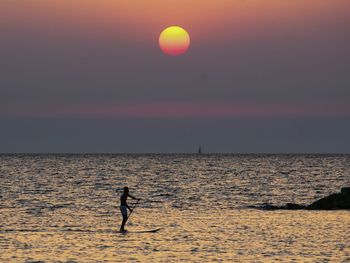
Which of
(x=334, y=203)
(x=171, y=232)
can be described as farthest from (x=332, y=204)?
(x=171, y=232)

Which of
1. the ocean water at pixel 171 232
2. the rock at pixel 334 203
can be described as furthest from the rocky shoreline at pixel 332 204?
the ocean water at pixel 171 232

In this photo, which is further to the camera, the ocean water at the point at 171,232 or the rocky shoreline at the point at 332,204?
the rocky shoreline at the point at 332,204

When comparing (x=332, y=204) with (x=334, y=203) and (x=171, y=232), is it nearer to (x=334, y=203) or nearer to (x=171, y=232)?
(x=334, y=203)

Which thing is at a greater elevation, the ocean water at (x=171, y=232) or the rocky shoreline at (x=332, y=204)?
the rocky shoreline at (x=332, y=204)

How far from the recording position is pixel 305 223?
1672 inches

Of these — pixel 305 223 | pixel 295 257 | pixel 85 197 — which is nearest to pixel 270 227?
pixel 305 223

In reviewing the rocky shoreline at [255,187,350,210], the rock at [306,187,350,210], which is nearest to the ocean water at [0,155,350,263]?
the rocky shoreline at [255,187,350,210]

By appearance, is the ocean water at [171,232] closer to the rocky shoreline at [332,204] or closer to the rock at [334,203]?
the rocky shoreline at [332,204]

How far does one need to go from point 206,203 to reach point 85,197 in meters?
14.0

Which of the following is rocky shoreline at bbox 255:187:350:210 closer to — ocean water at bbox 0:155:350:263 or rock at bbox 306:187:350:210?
rock at bbox 306:187:350:210

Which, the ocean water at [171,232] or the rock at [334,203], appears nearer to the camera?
the ocean water at [171,232]

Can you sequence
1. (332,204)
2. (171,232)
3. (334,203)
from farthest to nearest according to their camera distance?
(334,203) < (332,204) < (171,232)

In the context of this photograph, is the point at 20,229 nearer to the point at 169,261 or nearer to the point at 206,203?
the point at 169,261

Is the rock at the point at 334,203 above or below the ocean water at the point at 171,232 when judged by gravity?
above
